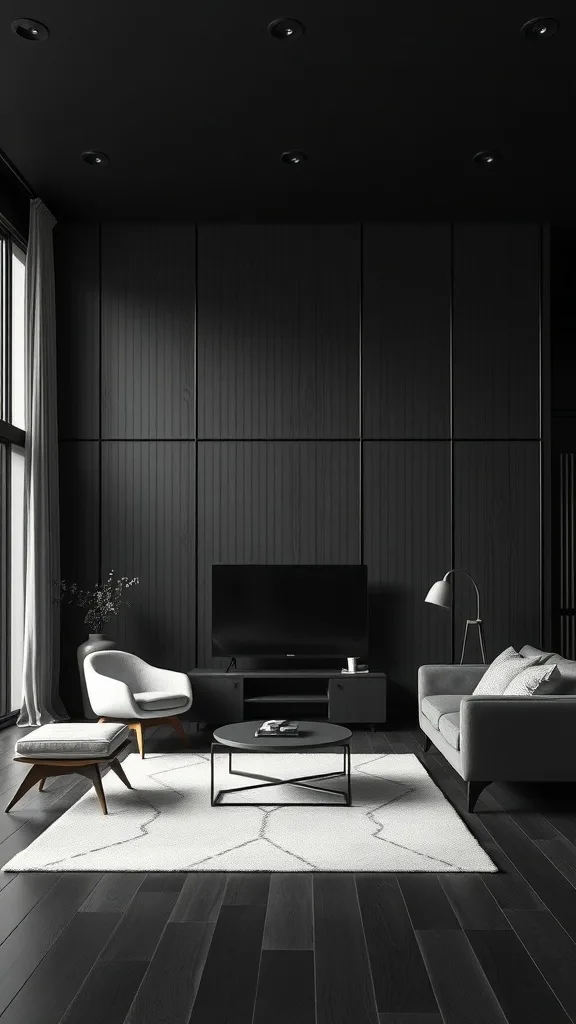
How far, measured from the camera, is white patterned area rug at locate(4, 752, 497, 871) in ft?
10.9

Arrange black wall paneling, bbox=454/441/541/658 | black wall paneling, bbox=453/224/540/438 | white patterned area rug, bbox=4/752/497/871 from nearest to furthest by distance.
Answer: white patterned area rug, bbox=4/752/497/871 < black wall paneling, bbox=454/441/541/658 < black wall paneling, bbox=453/224/540/438

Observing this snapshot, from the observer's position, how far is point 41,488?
21.2 ft

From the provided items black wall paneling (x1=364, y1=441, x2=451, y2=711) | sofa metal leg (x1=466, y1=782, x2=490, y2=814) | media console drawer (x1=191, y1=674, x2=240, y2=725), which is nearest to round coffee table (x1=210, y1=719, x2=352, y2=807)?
sofa metal leg (x1=466, y1=782, x2=490, y2=814)

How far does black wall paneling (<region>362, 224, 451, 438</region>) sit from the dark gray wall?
0.04 feet

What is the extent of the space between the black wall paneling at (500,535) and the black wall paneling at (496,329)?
0.22 meters

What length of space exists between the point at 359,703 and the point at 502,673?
1.67m

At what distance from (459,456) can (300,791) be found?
336 centimetres

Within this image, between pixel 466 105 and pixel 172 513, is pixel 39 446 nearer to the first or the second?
pixel 172 513

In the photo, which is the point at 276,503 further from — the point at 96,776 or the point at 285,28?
the point at 285,28

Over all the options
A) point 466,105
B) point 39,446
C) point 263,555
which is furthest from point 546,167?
point 39,446

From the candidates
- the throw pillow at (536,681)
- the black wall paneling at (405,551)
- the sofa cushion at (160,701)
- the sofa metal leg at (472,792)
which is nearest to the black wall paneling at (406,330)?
the black wall paneling at (405,551)

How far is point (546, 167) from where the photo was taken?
5.88 metres

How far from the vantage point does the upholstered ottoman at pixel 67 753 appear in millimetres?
3994

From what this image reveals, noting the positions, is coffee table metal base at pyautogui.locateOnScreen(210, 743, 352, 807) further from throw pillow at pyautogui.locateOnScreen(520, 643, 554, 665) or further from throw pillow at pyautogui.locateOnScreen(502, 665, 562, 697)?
throw pillow at pyautogui.locateOnScreen(520, 643, 554, 665)
